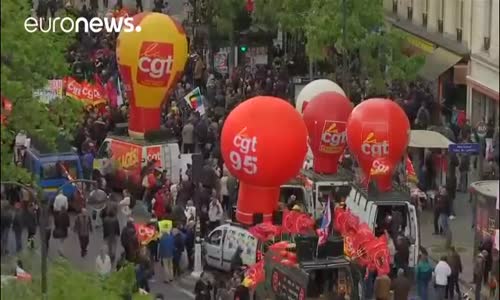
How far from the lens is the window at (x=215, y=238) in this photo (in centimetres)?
2927

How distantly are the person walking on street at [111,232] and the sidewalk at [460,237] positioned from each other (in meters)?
6.18

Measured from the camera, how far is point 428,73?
45000mm

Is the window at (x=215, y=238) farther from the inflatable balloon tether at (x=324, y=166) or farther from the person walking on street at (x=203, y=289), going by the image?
the inflatable balloon tether at (x=324, y=166)

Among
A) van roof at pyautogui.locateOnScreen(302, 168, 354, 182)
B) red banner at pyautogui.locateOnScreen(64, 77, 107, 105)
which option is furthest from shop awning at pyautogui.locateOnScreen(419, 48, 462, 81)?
van roof at pyautogui.locateOnScreen(302, 168, 354, 182)

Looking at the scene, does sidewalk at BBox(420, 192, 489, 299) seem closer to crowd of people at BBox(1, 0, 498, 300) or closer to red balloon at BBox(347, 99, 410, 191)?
crowd of people at BBox(1, 0, 498, 300)

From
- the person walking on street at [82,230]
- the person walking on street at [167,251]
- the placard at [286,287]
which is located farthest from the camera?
the person walking on street at [82,230]

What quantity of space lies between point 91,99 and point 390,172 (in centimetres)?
1037

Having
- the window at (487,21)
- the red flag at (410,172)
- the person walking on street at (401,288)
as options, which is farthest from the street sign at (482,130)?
the person walking on street at (401,288)

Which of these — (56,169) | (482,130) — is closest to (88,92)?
(56,169)

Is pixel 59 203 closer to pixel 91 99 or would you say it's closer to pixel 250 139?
pixel 250 139

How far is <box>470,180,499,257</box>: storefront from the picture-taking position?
89.4ft

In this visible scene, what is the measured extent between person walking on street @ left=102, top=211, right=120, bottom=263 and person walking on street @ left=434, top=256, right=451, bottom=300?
6.15 meters

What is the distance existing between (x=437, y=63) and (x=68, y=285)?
80.8ft

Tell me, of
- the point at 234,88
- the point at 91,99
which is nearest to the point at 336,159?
the point at 91,99
